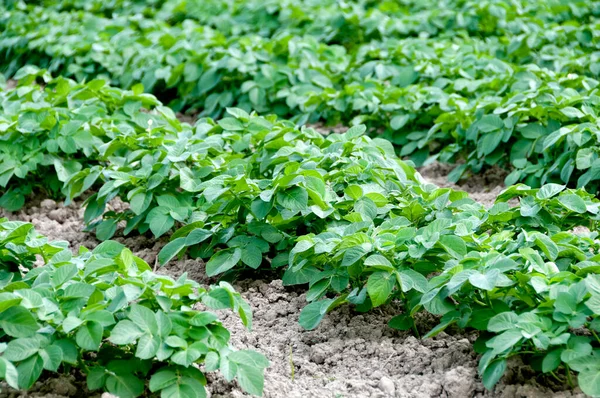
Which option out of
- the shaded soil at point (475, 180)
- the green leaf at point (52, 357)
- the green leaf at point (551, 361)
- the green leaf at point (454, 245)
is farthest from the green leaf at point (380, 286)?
the shaded soil at point (475, 180)

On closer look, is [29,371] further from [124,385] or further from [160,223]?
[160,223]


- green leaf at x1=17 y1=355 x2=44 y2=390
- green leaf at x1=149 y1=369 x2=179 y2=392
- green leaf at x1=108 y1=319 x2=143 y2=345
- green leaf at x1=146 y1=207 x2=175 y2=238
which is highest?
green leaf at x1=108 y1=319 x2=143 y2=345

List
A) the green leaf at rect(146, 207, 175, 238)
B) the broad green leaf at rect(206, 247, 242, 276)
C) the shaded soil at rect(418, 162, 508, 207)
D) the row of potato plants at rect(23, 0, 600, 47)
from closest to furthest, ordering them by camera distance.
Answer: the broad green leaf at rect(206, 247, 242, 276)
the green leaf at rect(146, 207, 175, 238)
the shaded soil at rect(418, 162, 508, 207)
the row of potato plants at rect(23, 0, 600, 47)

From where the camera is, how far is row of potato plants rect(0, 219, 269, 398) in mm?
2045

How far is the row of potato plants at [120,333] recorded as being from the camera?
204 cm

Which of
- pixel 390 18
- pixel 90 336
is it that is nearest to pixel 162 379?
pixel 90 336

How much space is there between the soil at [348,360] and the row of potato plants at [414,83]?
4.12 feet

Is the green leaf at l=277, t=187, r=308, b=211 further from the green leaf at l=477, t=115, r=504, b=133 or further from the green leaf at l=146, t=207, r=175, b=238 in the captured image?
the green leaf at l=477, t=115, r=504, b=133

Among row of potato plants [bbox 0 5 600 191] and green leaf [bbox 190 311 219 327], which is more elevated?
green leaf [bbox 190 311 219 327]

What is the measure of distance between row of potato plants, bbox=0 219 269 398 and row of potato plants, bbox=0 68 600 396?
489 mm

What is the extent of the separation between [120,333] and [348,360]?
2.56ft

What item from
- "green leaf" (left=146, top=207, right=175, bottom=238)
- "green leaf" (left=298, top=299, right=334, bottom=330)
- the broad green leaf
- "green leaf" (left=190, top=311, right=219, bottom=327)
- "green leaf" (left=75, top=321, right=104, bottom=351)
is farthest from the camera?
"green leaf" (left=146, top=207, right=175, bottom=238)

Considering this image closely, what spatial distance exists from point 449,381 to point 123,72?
12.9 ft

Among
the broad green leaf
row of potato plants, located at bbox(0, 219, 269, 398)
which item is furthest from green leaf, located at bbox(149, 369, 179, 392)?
the broad green leaf
